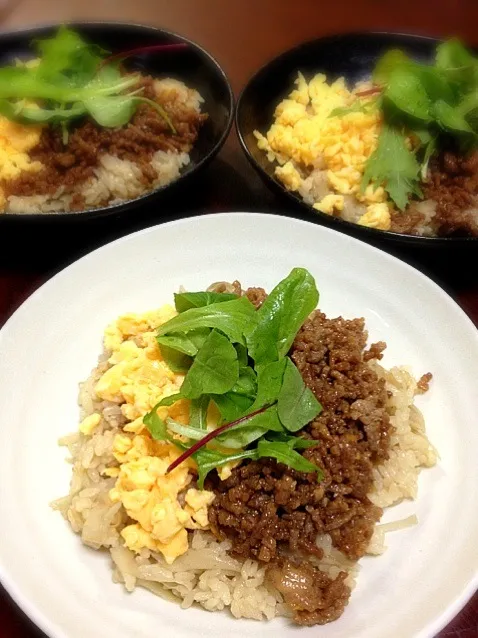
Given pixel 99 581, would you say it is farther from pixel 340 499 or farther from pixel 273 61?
pixel 273 61

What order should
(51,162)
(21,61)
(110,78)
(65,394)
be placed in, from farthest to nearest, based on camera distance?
(21,61) → (110,78) → (51,162) → (65,394)

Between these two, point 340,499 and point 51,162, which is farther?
point 51,162

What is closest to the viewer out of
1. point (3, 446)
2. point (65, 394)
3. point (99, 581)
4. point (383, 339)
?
point (99, 581)

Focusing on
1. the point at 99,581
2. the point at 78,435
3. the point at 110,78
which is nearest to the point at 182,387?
the point at 78,435

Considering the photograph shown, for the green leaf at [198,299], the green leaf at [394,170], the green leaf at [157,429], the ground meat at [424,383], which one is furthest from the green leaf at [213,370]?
the green leaf at [394,170]

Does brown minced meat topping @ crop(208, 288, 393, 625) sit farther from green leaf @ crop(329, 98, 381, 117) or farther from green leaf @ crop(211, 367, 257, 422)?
green leaf @ crop(329, 98, 381, 117)

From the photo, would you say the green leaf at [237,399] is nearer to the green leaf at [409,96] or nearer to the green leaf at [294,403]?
the green leaf at [294,403]
